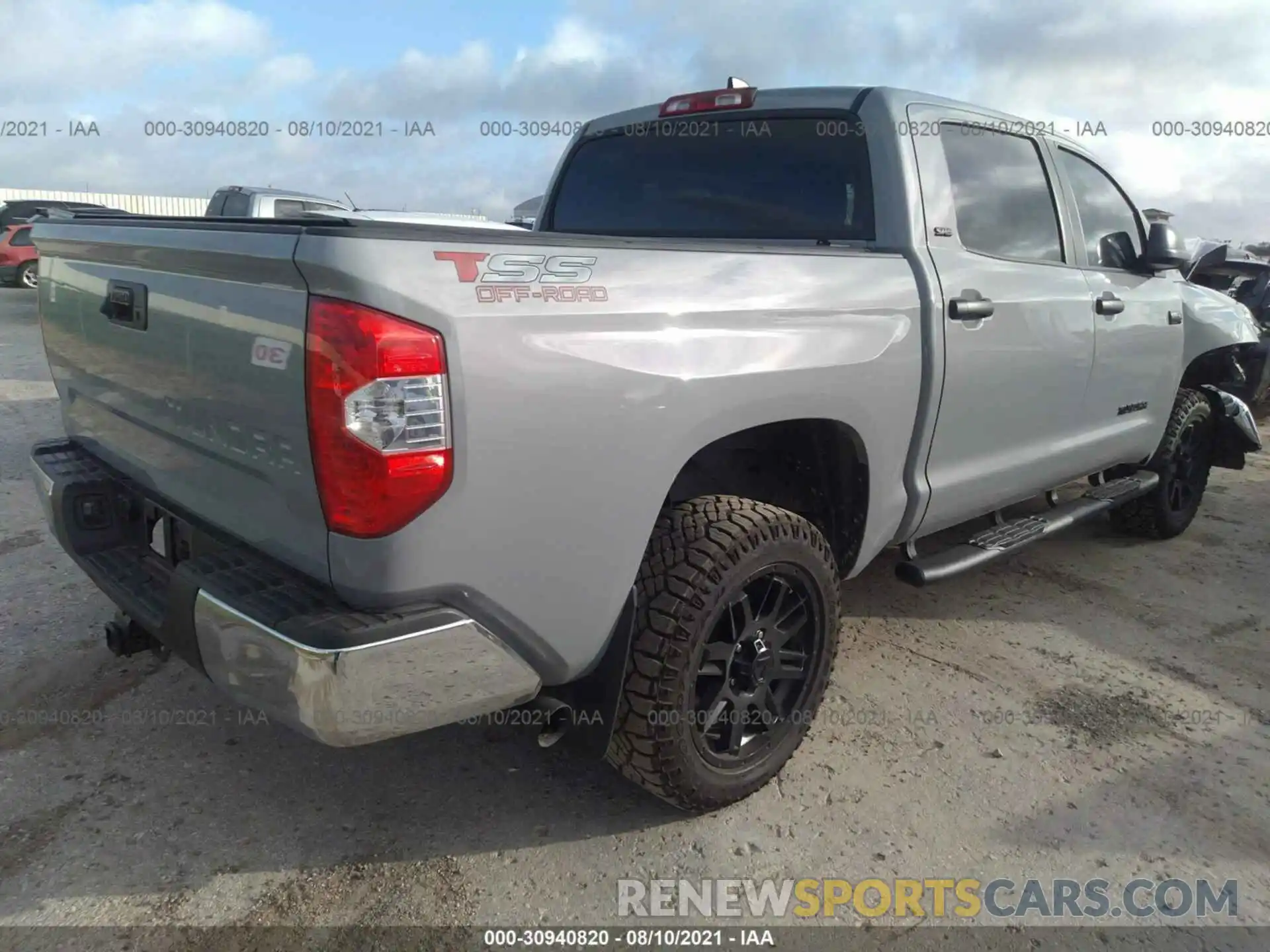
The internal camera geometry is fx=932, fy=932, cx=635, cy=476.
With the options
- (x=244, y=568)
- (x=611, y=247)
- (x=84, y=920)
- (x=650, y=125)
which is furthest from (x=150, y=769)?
(x=650, y=125)

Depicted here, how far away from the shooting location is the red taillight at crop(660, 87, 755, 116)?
11.3ft

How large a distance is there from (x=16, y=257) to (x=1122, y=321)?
1988 centimetres

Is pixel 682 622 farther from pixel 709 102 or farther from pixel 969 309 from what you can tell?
pixel 709 102

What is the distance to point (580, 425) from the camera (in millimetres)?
1975

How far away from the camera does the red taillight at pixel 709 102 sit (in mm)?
3445

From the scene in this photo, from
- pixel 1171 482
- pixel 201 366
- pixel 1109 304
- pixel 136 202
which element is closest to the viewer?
pixel 201 366

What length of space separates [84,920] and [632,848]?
1.30 m

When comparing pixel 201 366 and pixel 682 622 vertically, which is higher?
pixel 201 366

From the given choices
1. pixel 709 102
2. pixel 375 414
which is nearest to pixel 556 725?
pixel 375 414

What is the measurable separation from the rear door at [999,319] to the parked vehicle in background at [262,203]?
969 centimetres

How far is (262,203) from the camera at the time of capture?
1165 cm

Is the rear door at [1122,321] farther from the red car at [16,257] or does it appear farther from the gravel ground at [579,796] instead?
the red car at [16,257]

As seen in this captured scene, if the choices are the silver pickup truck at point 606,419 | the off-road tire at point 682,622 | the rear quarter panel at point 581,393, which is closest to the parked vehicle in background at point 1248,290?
the silver pickup truck at point 606,419

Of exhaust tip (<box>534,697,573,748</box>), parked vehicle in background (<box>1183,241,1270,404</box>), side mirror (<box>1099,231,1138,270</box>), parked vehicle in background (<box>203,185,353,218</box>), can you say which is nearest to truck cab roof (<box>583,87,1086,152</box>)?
side mirror (<box>1099,231,1138,270</box>)
